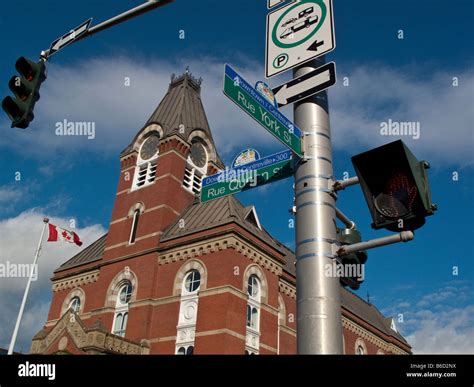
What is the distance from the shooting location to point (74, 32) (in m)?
6.80

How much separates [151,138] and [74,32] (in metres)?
26.7

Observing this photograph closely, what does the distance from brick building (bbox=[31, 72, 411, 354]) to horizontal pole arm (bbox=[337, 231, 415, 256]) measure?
1936 cm

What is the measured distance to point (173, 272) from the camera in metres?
26.2

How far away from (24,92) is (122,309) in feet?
74.8

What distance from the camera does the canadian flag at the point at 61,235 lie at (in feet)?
81.1

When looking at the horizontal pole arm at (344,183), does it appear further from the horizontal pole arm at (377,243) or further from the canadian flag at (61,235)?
the canadian flag at (61,235)

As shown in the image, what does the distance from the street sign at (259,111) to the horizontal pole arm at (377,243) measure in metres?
1.02

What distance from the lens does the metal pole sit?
3.83 metres

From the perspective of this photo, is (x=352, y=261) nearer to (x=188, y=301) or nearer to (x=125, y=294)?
(x=188, y=301)

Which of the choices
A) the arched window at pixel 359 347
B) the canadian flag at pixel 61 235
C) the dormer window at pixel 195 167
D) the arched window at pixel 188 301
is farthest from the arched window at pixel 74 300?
the arched window at pixel 359 347

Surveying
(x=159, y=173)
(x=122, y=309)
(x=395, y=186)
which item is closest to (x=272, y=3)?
(x=395, y=186)

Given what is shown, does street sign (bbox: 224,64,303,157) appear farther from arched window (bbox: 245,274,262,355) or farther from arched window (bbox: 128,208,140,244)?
arched window (bbox: 128,208,140,244)

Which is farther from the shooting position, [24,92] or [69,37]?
[69,37]
